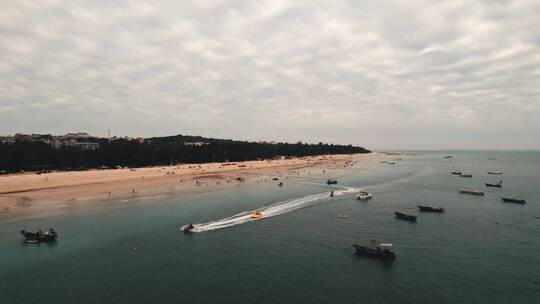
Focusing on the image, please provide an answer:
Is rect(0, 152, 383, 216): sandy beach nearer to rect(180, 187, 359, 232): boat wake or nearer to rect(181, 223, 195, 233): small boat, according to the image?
rect(180, 187, 359, 232): boat wake

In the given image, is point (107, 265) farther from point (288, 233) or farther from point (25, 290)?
point (288, 233)

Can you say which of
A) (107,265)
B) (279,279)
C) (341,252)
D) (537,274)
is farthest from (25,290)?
(537,274)

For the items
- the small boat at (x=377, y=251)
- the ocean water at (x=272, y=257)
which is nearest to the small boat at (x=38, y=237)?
the ocean water at (x=272, y=257)

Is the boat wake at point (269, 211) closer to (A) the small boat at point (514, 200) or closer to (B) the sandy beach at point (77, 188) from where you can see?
(B) the sandy beach at point (77, 188)

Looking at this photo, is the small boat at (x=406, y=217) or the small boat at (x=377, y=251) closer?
the small boat at (x=377, y=251)

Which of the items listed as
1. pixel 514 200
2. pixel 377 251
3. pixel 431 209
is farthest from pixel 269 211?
pixel 514 200

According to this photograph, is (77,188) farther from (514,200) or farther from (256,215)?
(514,200)
